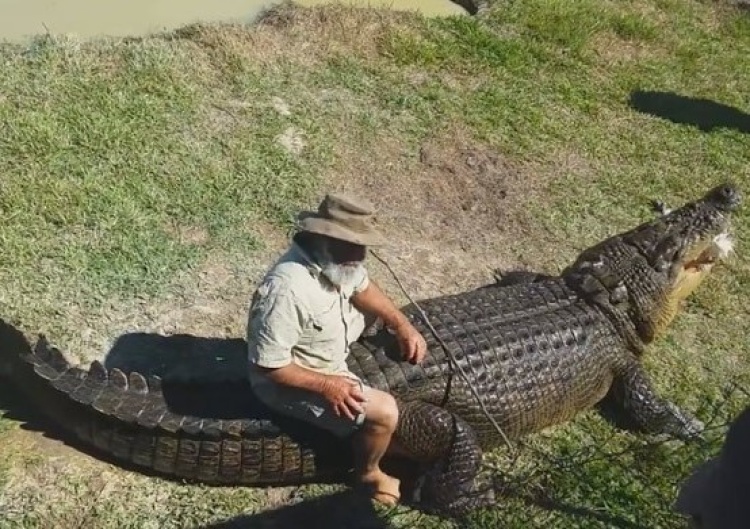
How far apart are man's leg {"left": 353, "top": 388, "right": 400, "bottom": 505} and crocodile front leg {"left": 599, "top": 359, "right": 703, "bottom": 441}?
133cm

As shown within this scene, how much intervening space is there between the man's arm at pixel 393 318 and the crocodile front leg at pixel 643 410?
120cm

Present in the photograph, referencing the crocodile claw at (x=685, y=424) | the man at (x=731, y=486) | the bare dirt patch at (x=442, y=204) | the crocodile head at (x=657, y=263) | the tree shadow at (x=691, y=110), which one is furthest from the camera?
the tree shadow at (x=691, y=110)

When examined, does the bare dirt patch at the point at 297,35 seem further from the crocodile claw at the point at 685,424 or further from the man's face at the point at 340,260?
the crocodile claw at the point at 685,424

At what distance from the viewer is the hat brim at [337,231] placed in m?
3.84

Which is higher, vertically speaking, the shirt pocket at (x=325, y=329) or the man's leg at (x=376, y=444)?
the shirt pocket at (x=325, y=329)

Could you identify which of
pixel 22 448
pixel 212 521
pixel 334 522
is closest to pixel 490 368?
pixel 334 522

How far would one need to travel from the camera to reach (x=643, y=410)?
5.04 metres

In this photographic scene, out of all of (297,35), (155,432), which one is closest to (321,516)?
(155,432)

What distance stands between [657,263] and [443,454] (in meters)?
1.83

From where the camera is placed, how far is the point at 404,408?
14.4 ft

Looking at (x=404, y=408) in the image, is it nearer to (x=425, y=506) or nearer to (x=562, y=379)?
(x=425, y=506)

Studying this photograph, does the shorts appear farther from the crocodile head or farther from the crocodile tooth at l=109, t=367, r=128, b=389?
the crocodile head

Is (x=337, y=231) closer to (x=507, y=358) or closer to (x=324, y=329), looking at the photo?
(x=324, y=329)

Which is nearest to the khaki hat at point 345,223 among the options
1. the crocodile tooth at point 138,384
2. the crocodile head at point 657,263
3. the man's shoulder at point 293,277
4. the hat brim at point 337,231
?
the hat brim at point 337,231
